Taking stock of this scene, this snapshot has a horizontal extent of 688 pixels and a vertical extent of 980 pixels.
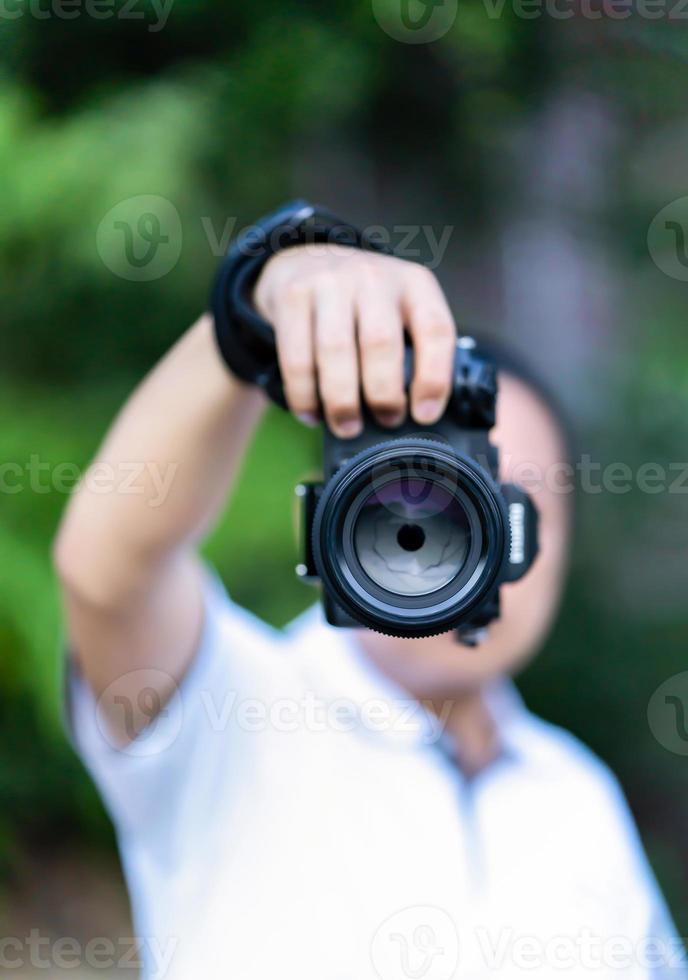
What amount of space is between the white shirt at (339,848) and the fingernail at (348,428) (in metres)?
0.27

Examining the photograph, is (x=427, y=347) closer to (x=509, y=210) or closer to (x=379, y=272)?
(x=379, y=272)

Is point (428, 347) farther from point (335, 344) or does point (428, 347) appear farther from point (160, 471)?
point (160, 471)

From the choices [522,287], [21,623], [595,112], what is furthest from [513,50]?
[21,623]

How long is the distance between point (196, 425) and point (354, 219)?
101 cm

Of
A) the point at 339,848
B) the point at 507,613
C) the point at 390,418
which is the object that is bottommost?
the point at 339,848

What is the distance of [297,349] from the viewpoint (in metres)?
0.60

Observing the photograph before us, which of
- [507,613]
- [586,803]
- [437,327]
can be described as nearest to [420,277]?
[437,327]

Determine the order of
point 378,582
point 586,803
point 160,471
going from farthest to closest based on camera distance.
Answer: point 586,803, point 160,471, point 378,582

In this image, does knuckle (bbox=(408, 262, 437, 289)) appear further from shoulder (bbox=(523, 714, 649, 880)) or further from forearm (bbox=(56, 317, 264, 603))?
shoulder (bbox=(523, 714, 649, 880))

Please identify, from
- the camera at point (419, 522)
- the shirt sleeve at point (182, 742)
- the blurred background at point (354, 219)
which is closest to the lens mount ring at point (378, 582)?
the camera at point (419, 522)

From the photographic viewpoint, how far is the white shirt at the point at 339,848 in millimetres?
763

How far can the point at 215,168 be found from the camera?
4.59 feet

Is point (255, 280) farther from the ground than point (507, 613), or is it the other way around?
point (255, 280)

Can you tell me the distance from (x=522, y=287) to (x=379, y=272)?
3.70ft
